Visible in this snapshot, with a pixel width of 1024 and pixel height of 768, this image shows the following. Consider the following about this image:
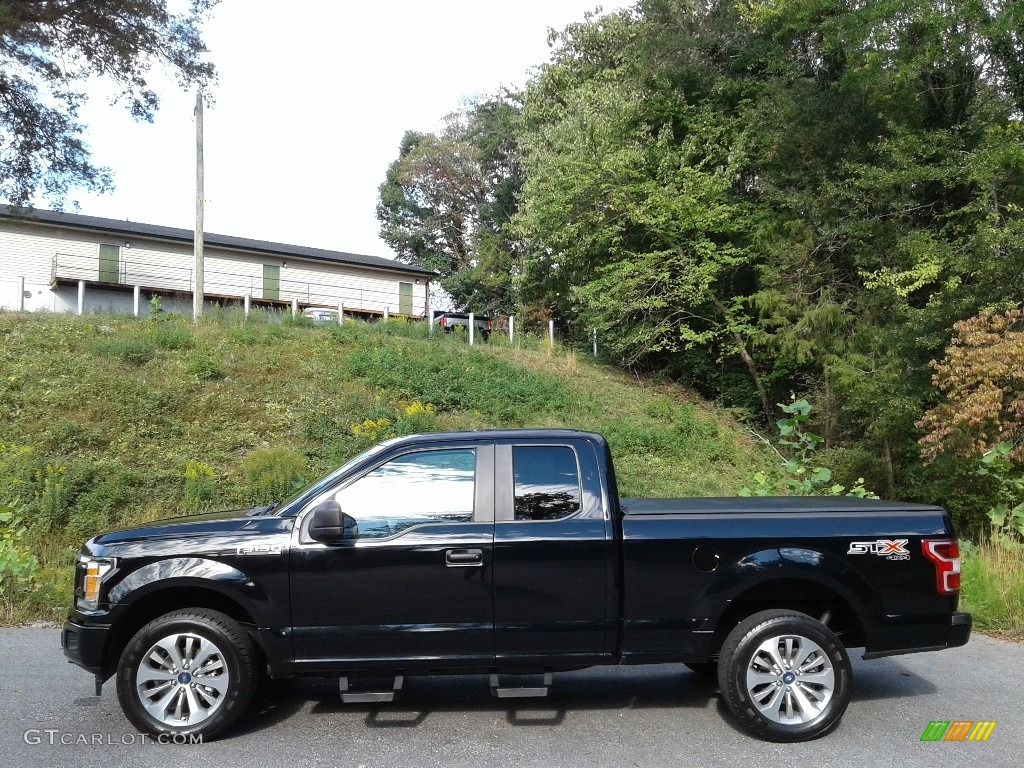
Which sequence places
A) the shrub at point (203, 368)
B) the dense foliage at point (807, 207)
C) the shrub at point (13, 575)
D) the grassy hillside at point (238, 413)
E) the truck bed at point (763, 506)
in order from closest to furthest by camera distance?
the truck bed at point (763, 506) → the shrub at point (13, 575) → the grassy hillside at point (238, 413) → the dense foliage at point (807, 207) → the shrub at point (203, 368)

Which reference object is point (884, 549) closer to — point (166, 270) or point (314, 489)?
point (314, 489)

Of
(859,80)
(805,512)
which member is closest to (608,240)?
(859,80)

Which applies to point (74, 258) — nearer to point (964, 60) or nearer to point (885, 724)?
point (964, 60)

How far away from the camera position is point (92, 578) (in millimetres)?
4902

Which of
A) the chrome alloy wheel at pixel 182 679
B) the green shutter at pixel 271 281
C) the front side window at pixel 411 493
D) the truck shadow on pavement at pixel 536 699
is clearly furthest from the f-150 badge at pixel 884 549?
the green shutter at pixel 271 281

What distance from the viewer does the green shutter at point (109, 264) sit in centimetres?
3066

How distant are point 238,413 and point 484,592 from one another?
11268 mm

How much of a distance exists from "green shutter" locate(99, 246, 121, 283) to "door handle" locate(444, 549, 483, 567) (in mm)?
30159

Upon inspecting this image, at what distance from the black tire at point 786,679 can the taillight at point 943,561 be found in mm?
762

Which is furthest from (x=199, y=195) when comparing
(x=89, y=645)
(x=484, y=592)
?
(x=484, y=592)

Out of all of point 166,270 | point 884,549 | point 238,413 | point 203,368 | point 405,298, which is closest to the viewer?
point 884,549

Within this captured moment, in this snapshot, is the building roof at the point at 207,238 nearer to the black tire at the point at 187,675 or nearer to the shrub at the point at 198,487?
the shrub at the point at 198,487

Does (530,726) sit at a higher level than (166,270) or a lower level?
lower

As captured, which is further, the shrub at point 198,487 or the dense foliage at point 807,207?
the dense foliage at point 807,207
